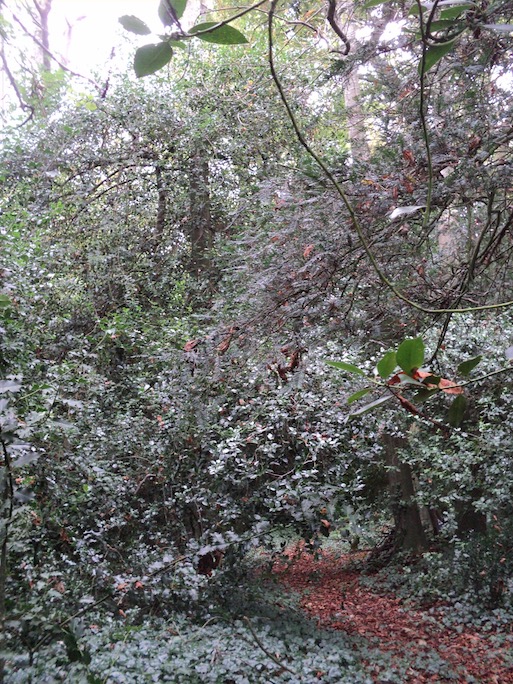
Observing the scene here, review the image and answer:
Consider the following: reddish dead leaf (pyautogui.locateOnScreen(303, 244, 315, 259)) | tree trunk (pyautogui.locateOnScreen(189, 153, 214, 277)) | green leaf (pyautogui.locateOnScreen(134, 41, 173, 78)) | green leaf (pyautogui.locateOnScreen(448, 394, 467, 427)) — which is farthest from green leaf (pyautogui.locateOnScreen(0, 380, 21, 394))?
tree trunk (pyautogui.locateOnScreen(189, 153, 214, 277))

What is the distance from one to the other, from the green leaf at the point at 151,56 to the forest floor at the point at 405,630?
11.8 ft

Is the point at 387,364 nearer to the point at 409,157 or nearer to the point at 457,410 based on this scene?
the point at 457,410

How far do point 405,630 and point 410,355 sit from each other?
5284 millimetres

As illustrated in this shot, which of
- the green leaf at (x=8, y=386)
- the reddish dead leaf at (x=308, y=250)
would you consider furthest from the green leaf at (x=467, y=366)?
the reddish dead leaf at (x=308, y=250)

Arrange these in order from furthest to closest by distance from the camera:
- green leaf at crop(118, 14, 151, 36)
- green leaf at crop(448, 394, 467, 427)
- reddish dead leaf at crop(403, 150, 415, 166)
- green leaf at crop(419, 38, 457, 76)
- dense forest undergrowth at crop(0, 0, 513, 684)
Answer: reddish dead leaf at crop(403, 150, 415, 166)
dense forest undergrowth at crop(0, 0, 513, 684)
green leaf at crop(448, 394, 467, 427)
green leaf at crop(419, 38, 457, 76)
green leaf at crop(118, 14, 151, 36)

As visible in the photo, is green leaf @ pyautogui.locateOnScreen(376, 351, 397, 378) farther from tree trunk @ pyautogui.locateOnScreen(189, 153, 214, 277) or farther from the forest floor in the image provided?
tree trunk @ pyautogui.locateOnScreen(189, 153, 214, 277)

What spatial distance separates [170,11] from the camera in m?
0.72

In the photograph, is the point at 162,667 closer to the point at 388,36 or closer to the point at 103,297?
the point at 388,36

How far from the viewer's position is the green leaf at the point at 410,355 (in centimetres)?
73

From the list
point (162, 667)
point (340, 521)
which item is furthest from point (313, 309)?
point (162, 667)

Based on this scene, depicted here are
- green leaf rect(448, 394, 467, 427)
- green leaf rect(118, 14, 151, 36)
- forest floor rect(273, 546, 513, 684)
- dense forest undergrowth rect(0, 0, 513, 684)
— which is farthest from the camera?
forest floor rect(273, 546, 513, 684)

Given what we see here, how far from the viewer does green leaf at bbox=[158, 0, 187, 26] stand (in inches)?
28.4

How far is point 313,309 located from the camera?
8.47ft

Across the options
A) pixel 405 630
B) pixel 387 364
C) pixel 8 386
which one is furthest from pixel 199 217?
pixel 387 364
